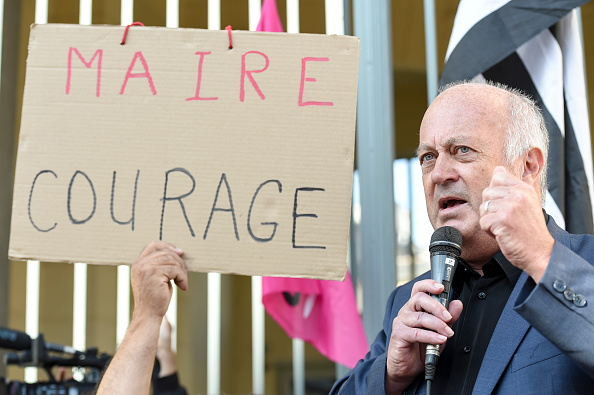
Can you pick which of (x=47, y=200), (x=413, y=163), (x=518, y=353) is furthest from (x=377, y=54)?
(x=413, y=163)

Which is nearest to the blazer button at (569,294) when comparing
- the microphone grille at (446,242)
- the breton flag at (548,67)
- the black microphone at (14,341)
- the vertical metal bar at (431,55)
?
the microphone grille at (446,242)

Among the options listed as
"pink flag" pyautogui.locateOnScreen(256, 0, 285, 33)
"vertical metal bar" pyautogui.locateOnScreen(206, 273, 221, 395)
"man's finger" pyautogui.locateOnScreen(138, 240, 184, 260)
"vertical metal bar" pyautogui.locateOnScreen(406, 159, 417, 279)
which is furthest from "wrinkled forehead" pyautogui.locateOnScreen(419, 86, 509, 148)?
"vertical metal bar" pyautogui.locateOnScreen(406, 159, 417, 279)

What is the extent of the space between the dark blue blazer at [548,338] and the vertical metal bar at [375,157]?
4.19ft

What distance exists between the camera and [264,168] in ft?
6.96

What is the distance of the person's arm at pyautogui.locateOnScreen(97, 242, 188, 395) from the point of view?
2.00 metres

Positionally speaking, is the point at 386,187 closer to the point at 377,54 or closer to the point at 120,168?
the point at 377,54

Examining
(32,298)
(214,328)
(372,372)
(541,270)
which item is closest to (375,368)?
(372,372)

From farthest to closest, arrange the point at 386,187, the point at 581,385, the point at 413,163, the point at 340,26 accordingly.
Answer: the point at 413,163, the point at 340,26, the point at 386,187, the point at 581,385

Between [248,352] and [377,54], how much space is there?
14.7ft

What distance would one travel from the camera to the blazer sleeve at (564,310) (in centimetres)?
149

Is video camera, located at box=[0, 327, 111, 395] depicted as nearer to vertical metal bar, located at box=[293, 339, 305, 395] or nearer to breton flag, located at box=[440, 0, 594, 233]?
vertical metal bar, located at box=[293, 339, 305, 395]

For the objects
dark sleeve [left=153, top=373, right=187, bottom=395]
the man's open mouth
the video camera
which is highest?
the man's open mouth

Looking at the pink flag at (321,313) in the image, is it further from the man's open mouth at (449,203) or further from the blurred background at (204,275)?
the blurred background at (204,275)

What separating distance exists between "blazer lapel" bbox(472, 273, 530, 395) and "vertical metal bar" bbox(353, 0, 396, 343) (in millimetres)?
1509
